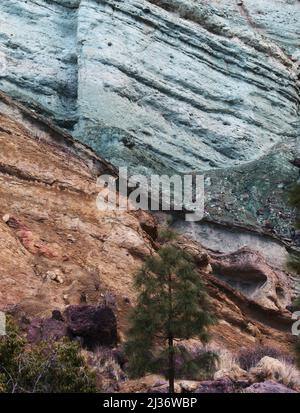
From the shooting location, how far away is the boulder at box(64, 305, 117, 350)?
43.0 ft

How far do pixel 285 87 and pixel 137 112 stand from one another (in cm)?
1049

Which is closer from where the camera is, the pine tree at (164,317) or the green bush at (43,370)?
the green bush at (43,370)

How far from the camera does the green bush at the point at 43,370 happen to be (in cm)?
962

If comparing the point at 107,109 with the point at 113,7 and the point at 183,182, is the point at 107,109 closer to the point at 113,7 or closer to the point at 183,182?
the point at 183,182

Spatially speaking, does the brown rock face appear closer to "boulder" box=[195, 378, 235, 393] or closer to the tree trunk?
the tree trunk

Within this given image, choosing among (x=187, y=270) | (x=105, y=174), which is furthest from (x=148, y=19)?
(x=187, y=270)

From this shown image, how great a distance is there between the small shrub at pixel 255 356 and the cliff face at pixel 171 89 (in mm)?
11708

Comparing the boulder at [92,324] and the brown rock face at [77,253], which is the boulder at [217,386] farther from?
the brown rock face at [77,253]

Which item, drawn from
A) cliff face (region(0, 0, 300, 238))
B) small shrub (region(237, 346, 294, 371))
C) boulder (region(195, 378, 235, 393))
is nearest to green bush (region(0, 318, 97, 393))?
boulder (region(195, 378, 235, 393))

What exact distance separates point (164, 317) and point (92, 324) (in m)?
2.43

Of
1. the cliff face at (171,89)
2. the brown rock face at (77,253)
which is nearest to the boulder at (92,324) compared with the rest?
the brown rock face at (77,253)

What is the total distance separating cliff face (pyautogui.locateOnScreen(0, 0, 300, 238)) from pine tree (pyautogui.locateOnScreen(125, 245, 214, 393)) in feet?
48.9

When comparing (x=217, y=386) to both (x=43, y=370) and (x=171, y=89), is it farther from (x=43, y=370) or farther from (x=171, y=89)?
(x=171, y=89)

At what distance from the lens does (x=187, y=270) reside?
1177 centimetres
